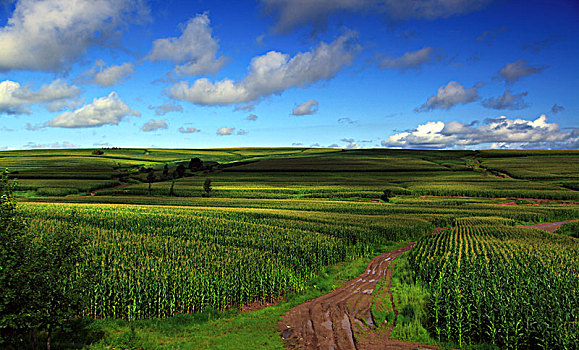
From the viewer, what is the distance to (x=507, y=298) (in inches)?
601

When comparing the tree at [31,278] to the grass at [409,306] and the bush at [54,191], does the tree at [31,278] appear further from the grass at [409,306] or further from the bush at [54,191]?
the bush at [54,191]

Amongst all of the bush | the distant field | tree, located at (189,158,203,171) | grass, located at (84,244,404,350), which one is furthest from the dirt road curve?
tree, located at (189,158,203,171)

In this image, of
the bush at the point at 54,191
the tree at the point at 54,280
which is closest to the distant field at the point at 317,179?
the bush at the point at 54,191

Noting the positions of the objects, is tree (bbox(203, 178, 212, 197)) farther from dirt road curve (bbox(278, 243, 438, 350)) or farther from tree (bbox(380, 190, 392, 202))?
dirt road curve (bbox(278, 243, 438, 350))

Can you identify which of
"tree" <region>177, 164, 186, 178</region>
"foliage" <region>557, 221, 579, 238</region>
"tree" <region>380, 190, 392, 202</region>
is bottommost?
"foliage" <region>557, 221, 579, 238</region>

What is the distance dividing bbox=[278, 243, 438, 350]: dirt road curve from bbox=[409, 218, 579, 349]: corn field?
114 inches

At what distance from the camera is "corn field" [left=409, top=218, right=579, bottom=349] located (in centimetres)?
1364

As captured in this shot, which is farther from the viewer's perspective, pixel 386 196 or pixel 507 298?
pixel 386 196

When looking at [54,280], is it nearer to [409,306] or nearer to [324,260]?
[409,306]

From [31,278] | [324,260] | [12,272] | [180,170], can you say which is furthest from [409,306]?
[180,170]

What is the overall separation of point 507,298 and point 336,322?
8096 mm

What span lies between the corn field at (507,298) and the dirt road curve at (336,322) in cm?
289

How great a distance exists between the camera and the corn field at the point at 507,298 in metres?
13.6

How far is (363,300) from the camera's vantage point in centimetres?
1973
